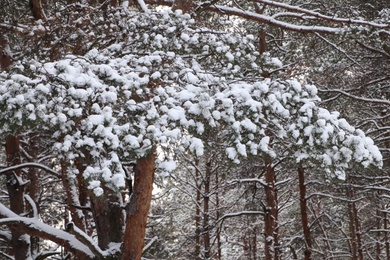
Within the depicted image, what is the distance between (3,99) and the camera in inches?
142

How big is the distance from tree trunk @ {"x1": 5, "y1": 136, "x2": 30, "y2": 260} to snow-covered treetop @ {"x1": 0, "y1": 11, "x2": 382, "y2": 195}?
405 cm

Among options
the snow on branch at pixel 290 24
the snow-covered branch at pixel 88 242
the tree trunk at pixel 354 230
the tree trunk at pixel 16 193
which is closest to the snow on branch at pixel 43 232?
the snow-covered branch at pixel 88 242

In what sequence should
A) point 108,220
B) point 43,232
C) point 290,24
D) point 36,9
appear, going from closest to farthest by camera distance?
point 43,232 < point 108,220 < point 36,9 < point 290,24

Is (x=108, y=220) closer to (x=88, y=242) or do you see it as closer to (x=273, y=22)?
(x=88, y=242)

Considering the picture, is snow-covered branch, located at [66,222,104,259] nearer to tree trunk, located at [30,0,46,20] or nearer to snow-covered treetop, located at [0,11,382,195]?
snow-covered treetop, located at [0,11,382,195]

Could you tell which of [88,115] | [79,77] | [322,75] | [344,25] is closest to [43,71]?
[79,77]

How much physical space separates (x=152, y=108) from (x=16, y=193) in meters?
5.36

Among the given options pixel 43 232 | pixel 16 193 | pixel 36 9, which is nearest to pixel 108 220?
pixel 43 232

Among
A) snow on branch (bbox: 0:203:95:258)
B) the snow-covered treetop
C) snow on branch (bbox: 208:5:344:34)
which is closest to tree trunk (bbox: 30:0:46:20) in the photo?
the snow-covered treetop

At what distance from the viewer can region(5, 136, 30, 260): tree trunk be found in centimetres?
767

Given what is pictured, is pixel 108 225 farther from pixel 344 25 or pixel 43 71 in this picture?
pixel 344 25

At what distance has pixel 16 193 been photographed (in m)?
7.98

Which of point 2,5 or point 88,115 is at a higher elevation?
point 2,5

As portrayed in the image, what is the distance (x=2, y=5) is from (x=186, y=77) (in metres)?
3.56
